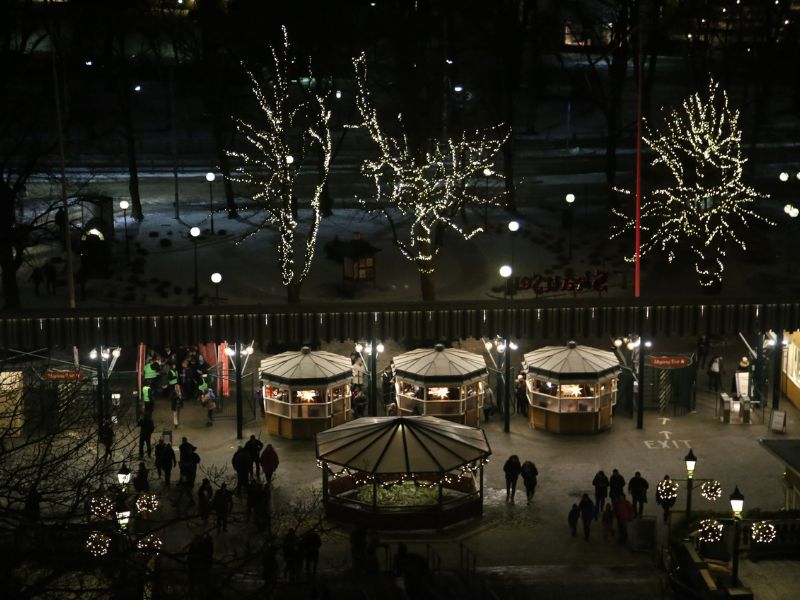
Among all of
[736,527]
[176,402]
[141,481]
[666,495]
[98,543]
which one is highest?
[176,402]

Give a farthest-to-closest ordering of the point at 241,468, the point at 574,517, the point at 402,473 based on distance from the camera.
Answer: the point at 241,468
the point at 402,473
the point at 574,517

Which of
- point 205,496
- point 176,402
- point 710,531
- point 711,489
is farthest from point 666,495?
point 176,402

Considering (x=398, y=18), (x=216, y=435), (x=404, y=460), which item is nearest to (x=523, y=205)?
(x=398, y=18)

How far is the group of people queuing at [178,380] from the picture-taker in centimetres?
3753

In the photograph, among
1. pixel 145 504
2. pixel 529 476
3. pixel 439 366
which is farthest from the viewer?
pixel 439 366

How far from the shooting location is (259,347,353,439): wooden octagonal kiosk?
36156mm

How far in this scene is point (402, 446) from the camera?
1196 inches

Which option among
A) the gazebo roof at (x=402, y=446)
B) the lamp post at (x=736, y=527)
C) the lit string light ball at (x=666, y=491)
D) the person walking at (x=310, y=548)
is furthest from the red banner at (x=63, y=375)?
the lamp post at (x=736, y=527)

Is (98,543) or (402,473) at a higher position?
(98,543)

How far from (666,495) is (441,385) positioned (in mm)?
8325

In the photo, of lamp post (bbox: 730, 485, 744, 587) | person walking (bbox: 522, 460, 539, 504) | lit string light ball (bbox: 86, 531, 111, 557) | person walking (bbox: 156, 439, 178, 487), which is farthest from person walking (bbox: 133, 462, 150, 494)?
lamp post (bbox: 730, 485, 744, 587)

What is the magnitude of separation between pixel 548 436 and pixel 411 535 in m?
7.81

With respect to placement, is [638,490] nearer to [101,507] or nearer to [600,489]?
[600,489]

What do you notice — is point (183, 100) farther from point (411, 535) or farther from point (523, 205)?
point (411, 535)
